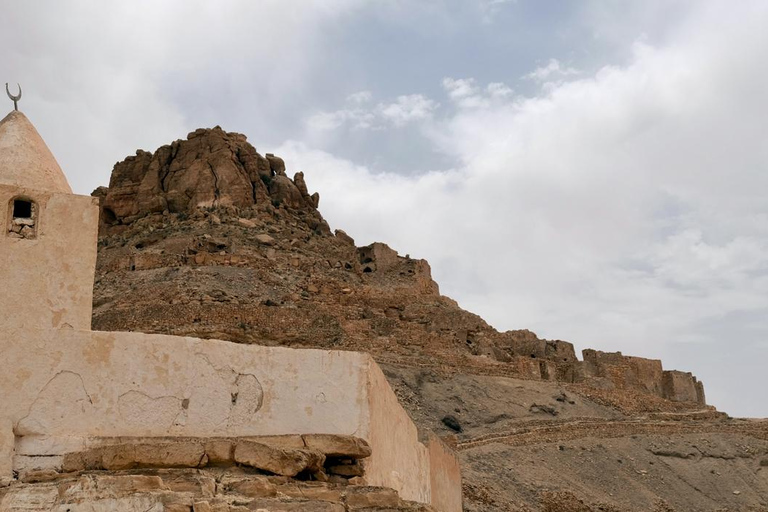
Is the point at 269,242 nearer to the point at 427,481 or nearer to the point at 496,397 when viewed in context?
the point at 496,397

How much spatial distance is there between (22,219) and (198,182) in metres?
44.3

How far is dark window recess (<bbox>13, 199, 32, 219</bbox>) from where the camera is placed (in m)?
8.82

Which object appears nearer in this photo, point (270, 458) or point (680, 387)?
point (270, 458)

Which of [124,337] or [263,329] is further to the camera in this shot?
[263,329]

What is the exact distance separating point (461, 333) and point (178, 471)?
123 ft

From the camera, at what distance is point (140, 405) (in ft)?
25.8

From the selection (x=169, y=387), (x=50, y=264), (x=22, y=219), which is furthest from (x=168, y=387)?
(x=22, y=219)

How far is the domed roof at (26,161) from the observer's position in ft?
29.8

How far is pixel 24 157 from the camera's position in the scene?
927 centimetres

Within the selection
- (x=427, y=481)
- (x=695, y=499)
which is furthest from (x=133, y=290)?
(x=427, y=481)

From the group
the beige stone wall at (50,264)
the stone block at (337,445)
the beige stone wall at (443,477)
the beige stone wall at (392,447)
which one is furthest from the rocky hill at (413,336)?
the beige stone wall at (50,264)

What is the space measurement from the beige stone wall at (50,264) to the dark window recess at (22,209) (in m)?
0.06

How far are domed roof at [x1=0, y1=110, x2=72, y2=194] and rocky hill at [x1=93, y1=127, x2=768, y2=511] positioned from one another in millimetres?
16070

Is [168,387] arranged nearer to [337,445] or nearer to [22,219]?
[337,445]
